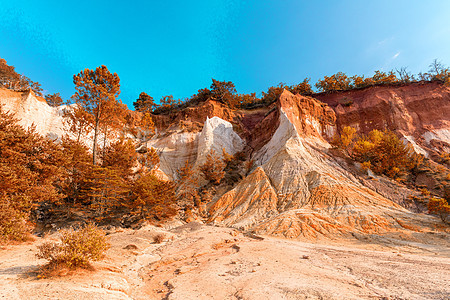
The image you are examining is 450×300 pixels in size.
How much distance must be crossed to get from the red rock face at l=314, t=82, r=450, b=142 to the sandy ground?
915 inches

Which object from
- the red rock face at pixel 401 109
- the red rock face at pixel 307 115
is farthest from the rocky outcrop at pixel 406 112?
the red rock face at pixel 307 115

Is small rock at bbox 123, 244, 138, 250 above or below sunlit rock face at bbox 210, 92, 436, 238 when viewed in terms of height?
below

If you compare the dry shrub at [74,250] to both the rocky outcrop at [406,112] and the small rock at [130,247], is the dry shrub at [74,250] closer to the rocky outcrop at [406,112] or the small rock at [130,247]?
the small rock at [130,247]

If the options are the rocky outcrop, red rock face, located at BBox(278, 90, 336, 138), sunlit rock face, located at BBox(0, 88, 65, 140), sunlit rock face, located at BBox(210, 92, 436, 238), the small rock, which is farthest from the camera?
the rocky outcrop

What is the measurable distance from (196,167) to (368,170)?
1625 centimetres

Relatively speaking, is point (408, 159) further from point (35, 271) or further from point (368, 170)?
point (35, 271)

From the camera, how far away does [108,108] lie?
60.2 feet

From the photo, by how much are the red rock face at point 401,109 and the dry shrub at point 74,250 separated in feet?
103

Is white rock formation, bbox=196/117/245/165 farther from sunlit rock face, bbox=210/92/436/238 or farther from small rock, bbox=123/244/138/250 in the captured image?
small rock, bbox=123/244/138/250

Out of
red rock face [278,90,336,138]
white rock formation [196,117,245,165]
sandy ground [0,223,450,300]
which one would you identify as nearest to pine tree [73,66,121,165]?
white rock formation [196,117,245,165]

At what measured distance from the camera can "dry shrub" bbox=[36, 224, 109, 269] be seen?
15.2 ft

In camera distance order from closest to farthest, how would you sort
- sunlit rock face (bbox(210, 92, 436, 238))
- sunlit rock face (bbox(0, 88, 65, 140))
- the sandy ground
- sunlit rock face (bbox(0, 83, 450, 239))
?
the sandy ground, sunlit rock face (bbox(210, 92, 436, 238)), sunlit rock face (bbox(0, 83, 450, 239)), sunlit rock face (bbox(0, 88, 65, 140))

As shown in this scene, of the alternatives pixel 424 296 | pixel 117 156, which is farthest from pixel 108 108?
pixel 424 296

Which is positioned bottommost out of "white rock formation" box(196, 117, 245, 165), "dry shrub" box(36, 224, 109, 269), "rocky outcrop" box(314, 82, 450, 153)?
"dry shrub" box(36, 224, 109, 269)
